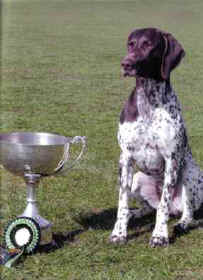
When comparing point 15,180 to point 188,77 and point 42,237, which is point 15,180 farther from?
point 188,77

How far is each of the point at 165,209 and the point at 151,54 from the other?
1186 mm

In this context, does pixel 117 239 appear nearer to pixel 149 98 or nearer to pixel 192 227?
pixel 192 227

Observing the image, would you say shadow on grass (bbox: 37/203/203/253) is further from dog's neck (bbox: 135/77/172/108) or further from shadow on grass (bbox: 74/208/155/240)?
dog's neck (bbox: 135/77/172/108)

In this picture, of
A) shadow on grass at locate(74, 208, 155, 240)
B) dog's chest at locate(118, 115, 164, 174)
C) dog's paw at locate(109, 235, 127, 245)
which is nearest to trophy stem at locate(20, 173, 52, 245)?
dog's paw at locate(109, 235, 127, 245)

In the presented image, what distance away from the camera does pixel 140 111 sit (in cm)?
525

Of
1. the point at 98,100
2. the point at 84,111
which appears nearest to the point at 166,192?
the point at 84,111

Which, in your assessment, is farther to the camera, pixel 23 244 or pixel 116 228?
pixel 116 228

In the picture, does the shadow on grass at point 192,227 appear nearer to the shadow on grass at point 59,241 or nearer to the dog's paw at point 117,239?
the dog's paw at point 117,239

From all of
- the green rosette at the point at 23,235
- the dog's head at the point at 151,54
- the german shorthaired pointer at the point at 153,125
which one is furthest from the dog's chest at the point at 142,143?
the green rosette at the point at 23,235

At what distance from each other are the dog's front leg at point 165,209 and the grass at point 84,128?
79mm

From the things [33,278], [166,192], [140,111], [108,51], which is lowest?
[33,278]

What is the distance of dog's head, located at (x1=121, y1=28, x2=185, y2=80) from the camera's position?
502 cm

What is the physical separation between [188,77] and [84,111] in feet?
19.6

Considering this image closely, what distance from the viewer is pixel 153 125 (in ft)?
17.1
